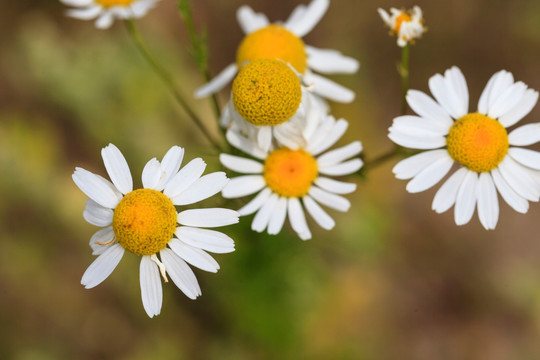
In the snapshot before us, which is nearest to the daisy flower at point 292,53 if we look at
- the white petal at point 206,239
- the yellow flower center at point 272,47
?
the yellow flower center at point 272,47

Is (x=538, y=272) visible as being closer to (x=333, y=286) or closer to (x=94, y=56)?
(x=333, y=286)

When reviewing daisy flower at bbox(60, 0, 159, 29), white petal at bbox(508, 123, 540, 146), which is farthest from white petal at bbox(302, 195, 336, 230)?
daisy flower at bbox(60, 0, 159, 29)

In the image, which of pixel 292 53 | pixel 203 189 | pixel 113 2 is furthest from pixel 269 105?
pixel 113 2

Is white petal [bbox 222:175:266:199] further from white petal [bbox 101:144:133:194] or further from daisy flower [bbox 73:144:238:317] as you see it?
white petal [bbox 101:144:133:194]

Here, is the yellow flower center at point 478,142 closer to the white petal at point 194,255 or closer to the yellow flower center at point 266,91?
the yellow flower center at point 266,91

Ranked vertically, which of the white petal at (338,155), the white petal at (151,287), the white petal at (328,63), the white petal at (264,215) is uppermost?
the white petal at (328,63)
